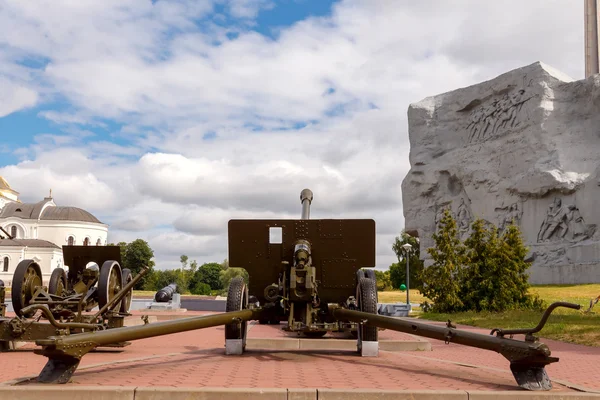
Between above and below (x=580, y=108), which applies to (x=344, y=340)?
below

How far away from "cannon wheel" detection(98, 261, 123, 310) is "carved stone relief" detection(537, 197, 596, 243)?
33.2 meters

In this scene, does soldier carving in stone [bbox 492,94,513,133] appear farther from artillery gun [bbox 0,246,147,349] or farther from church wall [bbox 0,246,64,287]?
church wall [bbox 0,246,64,287]

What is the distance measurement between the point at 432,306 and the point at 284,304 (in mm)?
15999

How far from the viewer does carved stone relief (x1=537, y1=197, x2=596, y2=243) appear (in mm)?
38031

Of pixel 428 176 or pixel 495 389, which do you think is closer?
pixel 495 389

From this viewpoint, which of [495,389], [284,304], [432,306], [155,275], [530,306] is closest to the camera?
[495,389]

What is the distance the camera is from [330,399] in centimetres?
496

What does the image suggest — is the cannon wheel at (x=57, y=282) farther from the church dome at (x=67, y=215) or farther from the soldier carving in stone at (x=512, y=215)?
the church dome at (x=67, y=215)

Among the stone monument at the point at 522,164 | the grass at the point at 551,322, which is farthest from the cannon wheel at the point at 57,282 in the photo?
the stone monument at the point at 522,164

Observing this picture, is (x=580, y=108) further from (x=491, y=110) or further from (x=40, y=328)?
(x=40, y=328)

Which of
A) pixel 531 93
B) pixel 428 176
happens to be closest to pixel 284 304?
pixel 531 93

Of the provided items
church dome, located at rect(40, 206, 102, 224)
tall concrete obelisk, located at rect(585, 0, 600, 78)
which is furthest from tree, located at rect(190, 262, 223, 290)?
tall concrete obelisk, located at rect(585, 0, 600, 78)

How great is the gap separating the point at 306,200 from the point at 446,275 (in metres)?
12.3

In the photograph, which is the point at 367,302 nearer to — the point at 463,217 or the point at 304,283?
the point at 304,283
